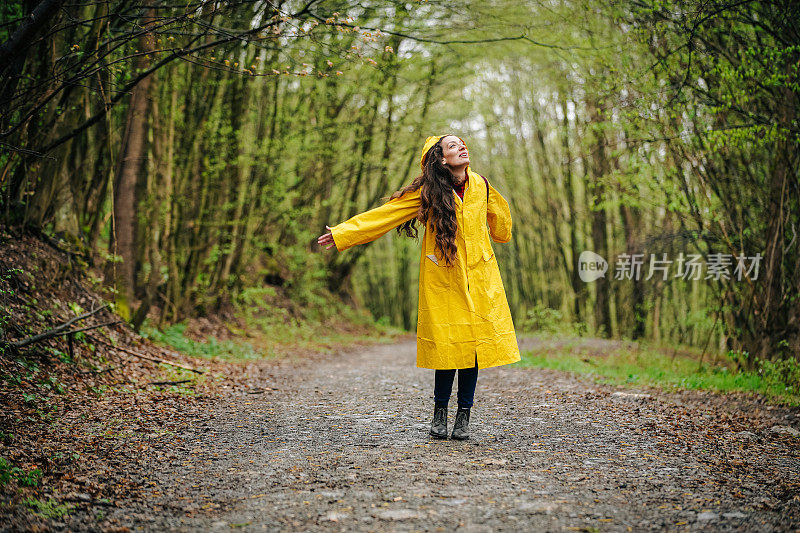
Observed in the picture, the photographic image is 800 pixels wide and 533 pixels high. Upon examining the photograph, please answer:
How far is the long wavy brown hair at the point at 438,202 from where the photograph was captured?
414cm

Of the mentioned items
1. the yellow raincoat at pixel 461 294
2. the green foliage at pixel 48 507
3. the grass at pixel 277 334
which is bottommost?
the grass at pixel 277 334

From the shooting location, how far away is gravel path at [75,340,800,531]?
2.74m

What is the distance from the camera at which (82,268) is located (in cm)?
738

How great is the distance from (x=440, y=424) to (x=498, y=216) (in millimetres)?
1575

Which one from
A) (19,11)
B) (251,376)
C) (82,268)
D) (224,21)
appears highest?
(224,21)

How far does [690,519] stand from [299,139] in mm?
10515

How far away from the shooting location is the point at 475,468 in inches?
Result: 136

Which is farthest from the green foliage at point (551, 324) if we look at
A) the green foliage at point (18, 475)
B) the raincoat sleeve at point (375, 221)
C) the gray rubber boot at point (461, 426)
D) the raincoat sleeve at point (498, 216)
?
the green foliage at point (18, 475)

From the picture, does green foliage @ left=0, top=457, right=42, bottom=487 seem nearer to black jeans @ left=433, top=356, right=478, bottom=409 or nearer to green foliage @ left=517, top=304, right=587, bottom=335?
black jeans @ left=433, top=356, right=478, bottom=409

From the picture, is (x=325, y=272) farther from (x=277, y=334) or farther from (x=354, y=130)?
(x=354, y=130)

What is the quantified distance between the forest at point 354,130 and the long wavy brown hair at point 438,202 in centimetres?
69

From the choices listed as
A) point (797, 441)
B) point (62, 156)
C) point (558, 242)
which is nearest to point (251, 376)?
point (62, 156)

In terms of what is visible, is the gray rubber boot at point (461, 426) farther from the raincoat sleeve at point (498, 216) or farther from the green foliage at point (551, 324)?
the green foliage at point (551, 324)

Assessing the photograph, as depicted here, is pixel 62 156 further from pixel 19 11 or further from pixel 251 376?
pixel 251 376
